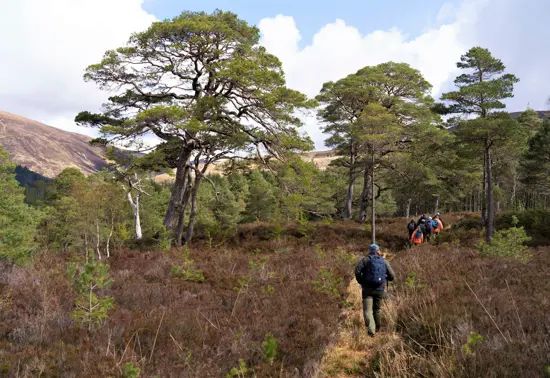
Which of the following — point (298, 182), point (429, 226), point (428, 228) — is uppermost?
point (298, 182)

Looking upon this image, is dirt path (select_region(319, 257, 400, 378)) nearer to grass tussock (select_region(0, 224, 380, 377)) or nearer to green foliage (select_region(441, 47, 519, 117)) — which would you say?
grass tussock (select_region(0, 224, 380, 377))

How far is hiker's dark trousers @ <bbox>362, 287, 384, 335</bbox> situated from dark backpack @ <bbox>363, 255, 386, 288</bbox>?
13 cm

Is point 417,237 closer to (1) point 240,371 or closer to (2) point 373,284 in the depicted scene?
(2) point 373,284

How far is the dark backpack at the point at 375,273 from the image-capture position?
20.2ft

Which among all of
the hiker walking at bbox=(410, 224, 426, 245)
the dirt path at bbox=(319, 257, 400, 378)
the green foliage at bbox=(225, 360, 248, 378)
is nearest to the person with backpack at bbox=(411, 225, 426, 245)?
the hiker walking at bbox=(410, 224, 426, 245)

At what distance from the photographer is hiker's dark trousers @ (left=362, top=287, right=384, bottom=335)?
6.01m

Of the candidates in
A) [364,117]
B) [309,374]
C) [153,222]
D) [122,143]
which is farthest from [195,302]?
[153,222]

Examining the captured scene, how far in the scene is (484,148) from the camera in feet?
60.2

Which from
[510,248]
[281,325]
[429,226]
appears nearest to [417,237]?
[429,226]

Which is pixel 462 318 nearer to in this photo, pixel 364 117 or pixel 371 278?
pixel 371 278

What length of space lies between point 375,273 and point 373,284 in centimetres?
21

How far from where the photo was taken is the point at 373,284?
20.2 feet

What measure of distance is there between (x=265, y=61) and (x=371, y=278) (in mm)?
11774

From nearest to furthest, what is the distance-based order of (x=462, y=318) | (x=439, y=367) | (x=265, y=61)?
(x=439, y=367) → (x=462, y=318) → (x=265, y=61)
